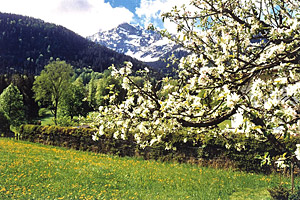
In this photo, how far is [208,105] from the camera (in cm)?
581

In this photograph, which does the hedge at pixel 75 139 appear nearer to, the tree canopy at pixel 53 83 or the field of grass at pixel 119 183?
the field of grass at pixel 119 183

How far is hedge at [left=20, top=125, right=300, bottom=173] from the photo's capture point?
12164 mm

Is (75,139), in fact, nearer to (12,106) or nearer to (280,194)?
(280,194)

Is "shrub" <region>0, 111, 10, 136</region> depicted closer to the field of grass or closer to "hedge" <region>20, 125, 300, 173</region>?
"hedge" <region>20, 125, 300, 173</region>

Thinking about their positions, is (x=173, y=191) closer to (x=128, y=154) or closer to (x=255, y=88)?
(x=255, y=88)

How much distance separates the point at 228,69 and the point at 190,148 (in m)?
10.5

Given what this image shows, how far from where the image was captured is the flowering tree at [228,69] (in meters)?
3.79

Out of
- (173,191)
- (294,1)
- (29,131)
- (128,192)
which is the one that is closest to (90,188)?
(128,192)

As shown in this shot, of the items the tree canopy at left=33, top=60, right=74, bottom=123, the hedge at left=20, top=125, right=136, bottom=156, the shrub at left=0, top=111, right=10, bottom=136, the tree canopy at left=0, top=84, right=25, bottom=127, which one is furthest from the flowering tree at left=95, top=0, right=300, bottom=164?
the tree canopy at left=33, top=60, right=74, bottom=123

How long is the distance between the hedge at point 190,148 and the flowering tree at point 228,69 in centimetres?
262

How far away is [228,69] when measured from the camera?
14.9 ft

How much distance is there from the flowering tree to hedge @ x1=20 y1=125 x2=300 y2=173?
2.62 metres

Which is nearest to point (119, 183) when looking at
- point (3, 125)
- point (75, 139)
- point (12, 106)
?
point (75, 139)

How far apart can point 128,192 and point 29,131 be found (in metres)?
20.3
